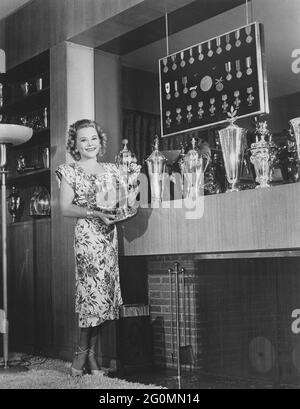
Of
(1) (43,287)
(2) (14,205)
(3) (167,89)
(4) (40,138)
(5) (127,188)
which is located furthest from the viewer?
(2) (14,205)

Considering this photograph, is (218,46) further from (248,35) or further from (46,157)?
(46,157)

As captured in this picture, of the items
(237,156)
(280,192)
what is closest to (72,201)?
(237,156)

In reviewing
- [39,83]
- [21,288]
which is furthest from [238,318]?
[39,83]

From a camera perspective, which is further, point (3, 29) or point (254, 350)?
point (3, 29)

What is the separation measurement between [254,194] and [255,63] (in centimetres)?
86

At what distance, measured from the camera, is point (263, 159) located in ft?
11.1

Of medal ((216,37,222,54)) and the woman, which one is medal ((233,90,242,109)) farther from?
the woman

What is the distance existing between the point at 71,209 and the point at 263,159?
1.14 metres

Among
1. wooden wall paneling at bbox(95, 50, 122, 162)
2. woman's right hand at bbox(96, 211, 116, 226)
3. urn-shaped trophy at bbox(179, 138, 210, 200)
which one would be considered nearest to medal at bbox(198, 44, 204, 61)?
urn-shaped trophy at bbox(179, 138, 210, 200)

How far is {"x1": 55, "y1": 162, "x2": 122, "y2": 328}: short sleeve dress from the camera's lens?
359cm

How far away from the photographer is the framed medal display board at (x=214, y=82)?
3564 millimetres

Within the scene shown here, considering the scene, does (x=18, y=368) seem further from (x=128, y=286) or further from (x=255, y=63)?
(x=255, y=63)

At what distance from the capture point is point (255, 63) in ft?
11.7

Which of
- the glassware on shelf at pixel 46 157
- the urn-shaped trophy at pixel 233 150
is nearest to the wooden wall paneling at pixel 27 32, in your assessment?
the glassware on shelf at pixel 46 157
